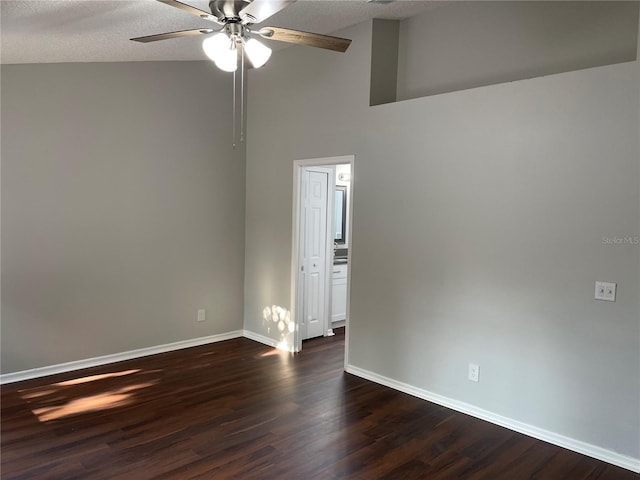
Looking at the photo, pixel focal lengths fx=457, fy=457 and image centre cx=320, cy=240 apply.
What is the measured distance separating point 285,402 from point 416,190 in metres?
2.04

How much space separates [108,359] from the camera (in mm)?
4453

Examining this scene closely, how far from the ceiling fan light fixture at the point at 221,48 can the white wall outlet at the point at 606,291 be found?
264 centimetres

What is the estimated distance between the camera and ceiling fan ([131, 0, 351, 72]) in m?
2.25

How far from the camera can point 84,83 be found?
414 cm

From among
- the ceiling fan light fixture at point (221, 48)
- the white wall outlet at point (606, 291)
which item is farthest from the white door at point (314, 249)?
the white wall outlet at point (606, 291)

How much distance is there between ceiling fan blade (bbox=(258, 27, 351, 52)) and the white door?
2.32 m

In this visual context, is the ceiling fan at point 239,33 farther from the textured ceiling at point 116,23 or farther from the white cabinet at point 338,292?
the white cabinet at point 338,292

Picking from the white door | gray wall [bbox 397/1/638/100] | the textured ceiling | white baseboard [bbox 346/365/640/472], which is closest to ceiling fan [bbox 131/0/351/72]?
the textured ceiling

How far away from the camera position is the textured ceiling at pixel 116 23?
292 centimetres

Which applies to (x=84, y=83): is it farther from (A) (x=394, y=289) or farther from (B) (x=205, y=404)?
(A) (x=394, y=289)

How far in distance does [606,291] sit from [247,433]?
99.5 inches

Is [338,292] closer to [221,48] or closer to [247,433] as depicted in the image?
A: [247,433]

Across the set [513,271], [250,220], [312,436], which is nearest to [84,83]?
[250,220]

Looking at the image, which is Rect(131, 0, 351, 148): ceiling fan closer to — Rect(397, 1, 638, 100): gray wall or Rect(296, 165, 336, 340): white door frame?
Rect(397, 1, 638, 100): gray wall
